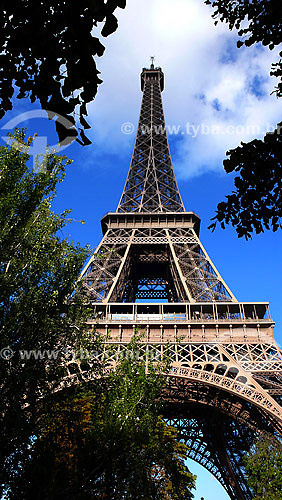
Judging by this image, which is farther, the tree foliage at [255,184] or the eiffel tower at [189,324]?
the eiffel tower at [189,324]

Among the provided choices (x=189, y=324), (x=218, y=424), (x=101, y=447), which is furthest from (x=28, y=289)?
(x=218, y=424)

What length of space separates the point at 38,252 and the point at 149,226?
76.6 ft

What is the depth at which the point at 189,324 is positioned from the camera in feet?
74.7

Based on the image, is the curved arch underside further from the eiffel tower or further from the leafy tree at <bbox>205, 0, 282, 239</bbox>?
the leafy tree at <bbox>205, 0, 282, 239</bbox>

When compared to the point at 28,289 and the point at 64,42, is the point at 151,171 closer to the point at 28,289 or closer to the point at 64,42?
the point at 28,289

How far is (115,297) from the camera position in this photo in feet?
87.7

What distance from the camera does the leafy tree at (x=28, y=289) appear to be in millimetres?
8703

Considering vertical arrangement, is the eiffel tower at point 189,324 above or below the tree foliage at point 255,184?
above

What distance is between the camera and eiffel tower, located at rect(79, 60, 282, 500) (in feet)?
66.0

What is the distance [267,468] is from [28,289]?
16.8 metres

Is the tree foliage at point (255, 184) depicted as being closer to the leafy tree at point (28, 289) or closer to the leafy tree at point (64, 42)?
the leafy tree at point (64, 42)

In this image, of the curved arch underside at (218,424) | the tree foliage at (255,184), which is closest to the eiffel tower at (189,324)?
the curved arch underside at (218,424)

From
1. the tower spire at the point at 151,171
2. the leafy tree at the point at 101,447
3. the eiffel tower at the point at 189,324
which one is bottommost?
the leafy tree at the point at 101,447

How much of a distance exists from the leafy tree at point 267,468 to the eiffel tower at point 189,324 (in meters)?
1.20
